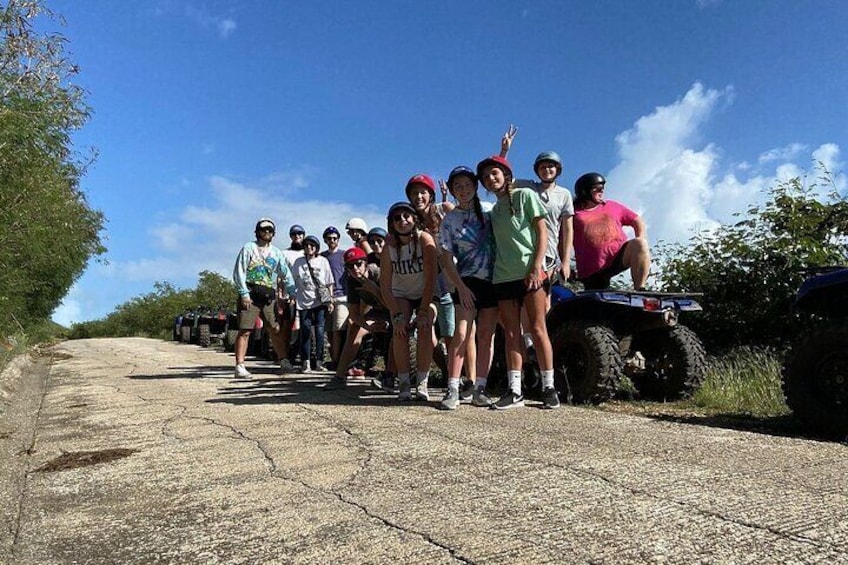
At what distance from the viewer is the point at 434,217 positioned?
5617mm

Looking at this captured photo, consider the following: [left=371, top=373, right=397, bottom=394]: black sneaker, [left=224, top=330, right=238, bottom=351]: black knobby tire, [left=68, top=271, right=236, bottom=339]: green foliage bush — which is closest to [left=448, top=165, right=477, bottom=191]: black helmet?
[left=371, top=373, right=397, bottom=394]: black sneaker

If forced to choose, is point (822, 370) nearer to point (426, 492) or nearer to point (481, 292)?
point (481, 292)

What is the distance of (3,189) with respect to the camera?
7609mm

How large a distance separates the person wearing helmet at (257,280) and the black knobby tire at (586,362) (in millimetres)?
3833

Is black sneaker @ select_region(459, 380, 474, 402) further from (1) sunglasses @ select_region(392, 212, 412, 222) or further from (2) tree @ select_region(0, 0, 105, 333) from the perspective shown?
(2) tree @ select_region(0, 0, 105, 333)

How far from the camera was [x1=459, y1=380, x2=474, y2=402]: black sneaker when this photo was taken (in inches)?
207

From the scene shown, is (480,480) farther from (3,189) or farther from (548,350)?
(3,189)

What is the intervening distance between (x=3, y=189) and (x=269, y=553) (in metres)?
7.43

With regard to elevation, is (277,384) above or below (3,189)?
below

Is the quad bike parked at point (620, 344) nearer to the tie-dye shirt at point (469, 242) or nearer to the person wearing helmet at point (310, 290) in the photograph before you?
the tie-dye shirt at point (469, 242)

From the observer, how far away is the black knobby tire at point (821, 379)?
3.68 metres

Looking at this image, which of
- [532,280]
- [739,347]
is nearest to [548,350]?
[532,280]

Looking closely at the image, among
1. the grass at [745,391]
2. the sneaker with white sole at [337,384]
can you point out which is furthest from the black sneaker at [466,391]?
the grass at [745,391]

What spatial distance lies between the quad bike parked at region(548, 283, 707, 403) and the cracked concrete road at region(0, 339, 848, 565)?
0.83 meters
